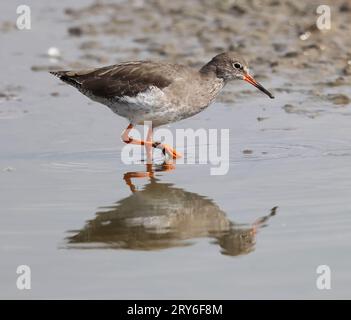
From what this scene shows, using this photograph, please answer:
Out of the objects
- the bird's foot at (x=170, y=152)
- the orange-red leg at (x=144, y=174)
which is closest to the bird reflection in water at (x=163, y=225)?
the orange-red leg at (x=144, y=174)

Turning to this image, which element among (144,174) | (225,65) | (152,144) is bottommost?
(144,174)

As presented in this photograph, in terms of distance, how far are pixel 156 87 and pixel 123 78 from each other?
0.48 m

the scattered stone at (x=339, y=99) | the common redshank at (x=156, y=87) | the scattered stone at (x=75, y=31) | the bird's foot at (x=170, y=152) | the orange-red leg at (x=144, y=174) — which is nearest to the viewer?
the orange-red leg at (x=144, y=174)

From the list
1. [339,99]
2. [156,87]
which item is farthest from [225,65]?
[339,99]

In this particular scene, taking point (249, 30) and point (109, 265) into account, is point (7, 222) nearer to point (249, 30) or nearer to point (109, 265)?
point (109, 265)

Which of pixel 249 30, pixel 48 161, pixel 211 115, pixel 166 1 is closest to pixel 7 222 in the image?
pixel 48 161

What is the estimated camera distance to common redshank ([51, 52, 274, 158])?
35.3 ft

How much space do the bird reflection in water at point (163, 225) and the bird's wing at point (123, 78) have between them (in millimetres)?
1776

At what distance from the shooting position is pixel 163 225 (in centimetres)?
836

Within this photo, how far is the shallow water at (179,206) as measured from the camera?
7102mm

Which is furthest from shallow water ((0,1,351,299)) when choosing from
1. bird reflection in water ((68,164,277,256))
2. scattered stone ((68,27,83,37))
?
scattered stone ((68,27,83,37))

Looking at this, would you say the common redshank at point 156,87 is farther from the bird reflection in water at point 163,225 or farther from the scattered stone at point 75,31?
the scattered stone at point 75,31

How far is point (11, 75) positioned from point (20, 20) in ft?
10.2

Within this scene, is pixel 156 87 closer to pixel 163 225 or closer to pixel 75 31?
pixel 163 225
